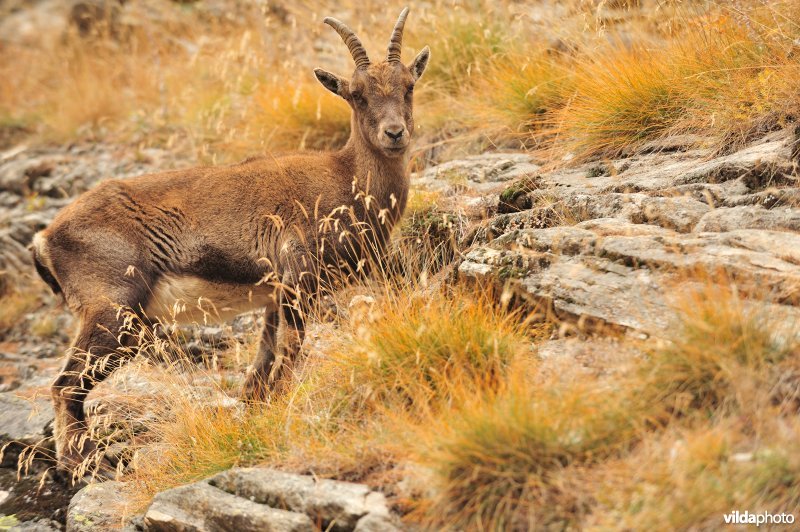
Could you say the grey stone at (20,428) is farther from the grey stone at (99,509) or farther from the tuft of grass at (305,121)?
the tuft of grass at (305,121)

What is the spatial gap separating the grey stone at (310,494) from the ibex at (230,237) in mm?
1449

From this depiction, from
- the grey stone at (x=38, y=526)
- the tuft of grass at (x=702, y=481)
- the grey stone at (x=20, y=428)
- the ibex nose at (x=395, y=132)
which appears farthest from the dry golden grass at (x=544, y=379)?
the grey stone at (x=20, y=428)

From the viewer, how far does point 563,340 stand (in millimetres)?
4965

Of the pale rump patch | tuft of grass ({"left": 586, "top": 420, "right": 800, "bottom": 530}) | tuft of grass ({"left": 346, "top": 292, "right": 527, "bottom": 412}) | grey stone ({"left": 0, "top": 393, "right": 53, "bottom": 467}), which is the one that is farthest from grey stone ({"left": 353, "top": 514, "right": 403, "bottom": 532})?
grey stone ({"left": 0, "top": 393, "right": 53, "bottom": 467})

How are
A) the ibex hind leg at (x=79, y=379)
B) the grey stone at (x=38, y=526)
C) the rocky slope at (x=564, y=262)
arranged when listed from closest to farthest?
1. the rocky slope at (x=564, y=262)
2. the grey stone at (x=38, y=526)
3. the ibex hind leg at (x=79, y=379)

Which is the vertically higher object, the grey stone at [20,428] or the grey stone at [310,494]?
the grey stone at [310,494]

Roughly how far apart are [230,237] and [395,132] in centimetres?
154

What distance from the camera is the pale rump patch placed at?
6.25 meters

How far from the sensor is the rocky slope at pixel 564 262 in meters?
4.32

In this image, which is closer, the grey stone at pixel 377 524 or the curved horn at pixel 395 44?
the grey stone at pixel 377 524

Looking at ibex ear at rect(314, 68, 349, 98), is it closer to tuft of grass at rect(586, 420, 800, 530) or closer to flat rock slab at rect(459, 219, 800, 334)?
flat rock slab at rect(459, 219, 800, 334)

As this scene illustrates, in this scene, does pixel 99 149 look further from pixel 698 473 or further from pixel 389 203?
pixel 698 473

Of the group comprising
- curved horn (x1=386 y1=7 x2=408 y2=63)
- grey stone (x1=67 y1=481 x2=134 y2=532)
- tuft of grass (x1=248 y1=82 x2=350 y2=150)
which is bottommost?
grey stone (x1=67 y1=481 x2=134 y2=532)

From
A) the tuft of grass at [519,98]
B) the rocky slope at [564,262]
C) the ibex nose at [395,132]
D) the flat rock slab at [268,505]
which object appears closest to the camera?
the flat rock slab at [268,505]
